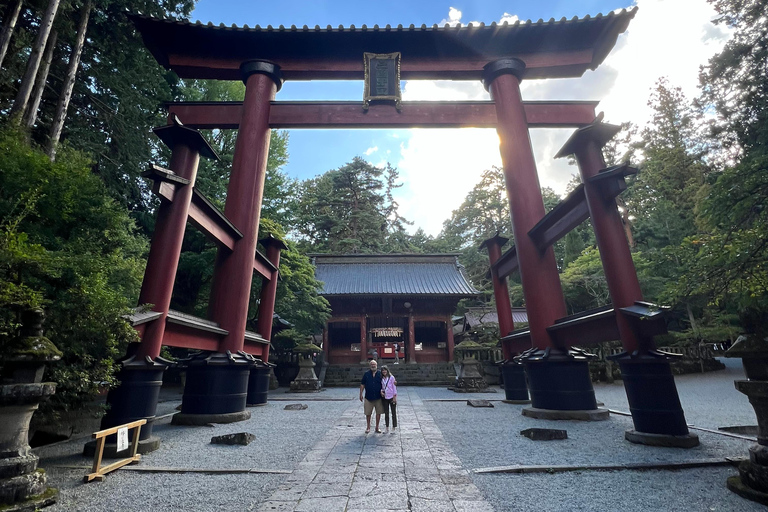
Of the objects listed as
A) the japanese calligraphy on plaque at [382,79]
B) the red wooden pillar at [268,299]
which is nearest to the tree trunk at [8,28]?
the red wooden pillar at [268,299]

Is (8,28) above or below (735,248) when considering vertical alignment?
above

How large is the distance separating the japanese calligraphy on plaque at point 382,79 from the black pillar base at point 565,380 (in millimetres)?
7003

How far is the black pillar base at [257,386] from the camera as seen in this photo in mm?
9289

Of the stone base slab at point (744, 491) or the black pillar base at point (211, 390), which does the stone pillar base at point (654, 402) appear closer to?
the stone base slab at point (744, 491)

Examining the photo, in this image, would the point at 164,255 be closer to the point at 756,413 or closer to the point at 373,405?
the point at 373,405

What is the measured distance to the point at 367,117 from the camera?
362 inches

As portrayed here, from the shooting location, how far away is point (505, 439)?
533 cm

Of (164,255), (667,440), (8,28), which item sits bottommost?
(667,440)

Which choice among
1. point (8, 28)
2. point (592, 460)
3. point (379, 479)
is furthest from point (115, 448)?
point (8, 28)

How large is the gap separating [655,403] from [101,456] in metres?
6.88

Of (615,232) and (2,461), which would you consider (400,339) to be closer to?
(615,232)

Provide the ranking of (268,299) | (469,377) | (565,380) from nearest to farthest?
(565,380)
(268,299)
(469,377)

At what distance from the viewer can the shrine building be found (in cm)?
1916

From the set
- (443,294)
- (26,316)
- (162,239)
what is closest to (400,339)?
(443,294)
